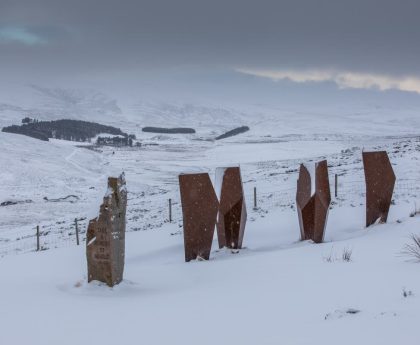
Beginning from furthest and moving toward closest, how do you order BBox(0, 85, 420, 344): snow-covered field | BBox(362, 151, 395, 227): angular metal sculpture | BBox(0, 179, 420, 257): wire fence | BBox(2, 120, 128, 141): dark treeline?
BBox(2, 120, 128, 141): dark treeline
BBox(0, 179, 420, 257): wire fence
BBox(362, 151, 395, 227): angular metal sculpture
BBox(0, 85, 420, 344): snow-covered field

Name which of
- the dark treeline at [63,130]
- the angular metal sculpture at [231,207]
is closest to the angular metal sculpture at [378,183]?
the angular metal sculpture at [231,207]

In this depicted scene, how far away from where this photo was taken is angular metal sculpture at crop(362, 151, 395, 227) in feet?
37.7

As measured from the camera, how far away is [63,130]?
389ft

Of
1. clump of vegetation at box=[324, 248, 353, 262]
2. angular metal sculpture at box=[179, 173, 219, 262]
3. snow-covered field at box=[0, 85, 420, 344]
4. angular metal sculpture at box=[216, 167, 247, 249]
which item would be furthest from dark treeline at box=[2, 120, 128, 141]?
clump of vegetation at box=[324, 248, 353, 262]

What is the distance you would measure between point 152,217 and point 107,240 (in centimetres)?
1366

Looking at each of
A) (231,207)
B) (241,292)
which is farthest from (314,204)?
(241,292)

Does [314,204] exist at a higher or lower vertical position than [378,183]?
lower

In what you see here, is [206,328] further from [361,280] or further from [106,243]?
[106,243]

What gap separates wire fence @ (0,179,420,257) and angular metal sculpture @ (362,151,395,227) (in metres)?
4.26

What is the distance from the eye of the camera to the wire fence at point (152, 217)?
1708 centimetres

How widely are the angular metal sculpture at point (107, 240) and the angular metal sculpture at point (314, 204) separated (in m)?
4.81

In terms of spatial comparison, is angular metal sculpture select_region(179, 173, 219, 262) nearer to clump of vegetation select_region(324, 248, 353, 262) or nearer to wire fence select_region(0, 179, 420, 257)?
clump of vegetation select_region(324, 248, 353, 262)

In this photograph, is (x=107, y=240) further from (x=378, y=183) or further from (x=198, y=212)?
(x=378, y=183)

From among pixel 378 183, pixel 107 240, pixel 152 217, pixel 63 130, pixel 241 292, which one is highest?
pixel 63 130
